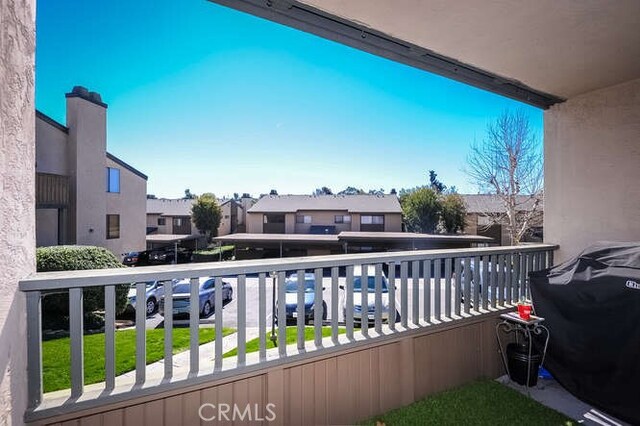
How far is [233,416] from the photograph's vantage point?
6.01 feet

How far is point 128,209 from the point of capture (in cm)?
1467

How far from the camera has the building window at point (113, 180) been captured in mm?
13762

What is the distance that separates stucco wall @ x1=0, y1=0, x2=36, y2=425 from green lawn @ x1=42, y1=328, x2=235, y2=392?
1.41 metres

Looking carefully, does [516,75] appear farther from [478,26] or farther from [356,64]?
[356,64]

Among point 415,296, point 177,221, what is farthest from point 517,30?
point 177,221

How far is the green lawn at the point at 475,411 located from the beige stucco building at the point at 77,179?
1367 centimetres

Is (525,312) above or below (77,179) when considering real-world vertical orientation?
below

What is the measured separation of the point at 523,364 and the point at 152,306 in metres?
9.11

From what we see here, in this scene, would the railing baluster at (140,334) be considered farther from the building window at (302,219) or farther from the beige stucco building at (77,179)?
the building window at (302,219)

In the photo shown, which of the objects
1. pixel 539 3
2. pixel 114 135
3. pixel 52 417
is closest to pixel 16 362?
pixel 52 417

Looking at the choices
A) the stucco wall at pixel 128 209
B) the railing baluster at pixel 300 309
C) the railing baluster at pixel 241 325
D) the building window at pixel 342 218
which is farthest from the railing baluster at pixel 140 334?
the building window at pixel 342 218

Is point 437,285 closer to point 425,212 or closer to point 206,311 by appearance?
point 206,311

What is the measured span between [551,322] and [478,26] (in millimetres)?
2665

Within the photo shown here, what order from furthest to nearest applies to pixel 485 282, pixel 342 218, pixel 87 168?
pixel 342 218
pixel 87 168
pixel 485 282
